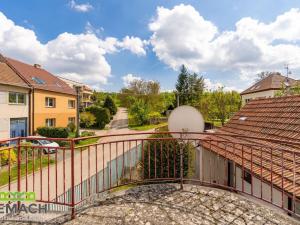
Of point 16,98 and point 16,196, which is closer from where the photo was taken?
point 16,196

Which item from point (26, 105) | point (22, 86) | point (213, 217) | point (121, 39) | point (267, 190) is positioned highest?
point (121, 39)

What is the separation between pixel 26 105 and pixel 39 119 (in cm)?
206

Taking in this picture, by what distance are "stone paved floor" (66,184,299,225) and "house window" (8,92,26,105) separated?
1676 cm

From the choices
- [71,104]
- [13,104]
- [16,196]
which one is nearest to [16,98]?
[13,104]

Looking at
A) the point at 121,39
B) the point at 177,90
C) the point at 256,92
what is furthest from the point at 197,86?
the point at 121,39

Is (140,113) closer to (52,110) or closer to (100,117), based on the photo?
(100,117)

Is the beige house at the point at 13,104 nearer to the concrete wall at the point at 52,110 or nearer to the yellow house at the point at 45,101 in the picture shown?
the yellow house at the point at 45,101

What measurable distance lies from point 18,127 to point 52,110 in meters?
4.65

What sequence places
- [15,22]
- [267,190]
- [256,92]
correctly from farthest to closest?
[256,92]
[15,22]
[267,190]

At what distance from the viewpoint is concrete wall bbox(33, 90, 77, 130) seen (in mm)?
19422

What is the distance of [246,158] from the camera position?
5.86 m

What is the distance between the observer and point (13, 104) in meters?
16.7

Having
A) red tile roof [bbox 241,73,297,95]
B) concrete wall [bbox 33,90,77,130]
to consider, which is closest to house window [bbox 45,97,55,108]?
concrete wall [bbox 33,90,77,130]

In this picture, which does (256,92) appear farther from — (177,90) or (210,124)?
(177,90)
